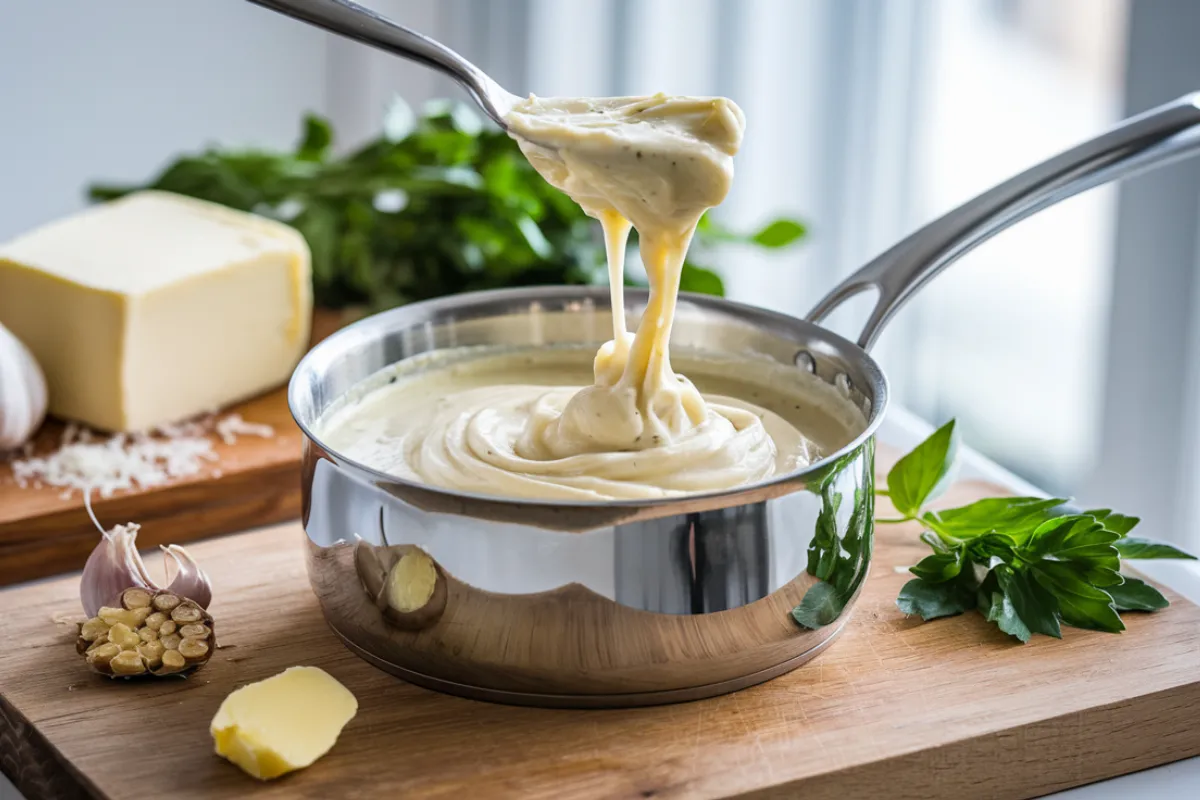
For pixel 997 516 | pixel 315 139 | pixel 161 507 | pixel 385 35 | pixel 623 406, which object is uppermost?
pixel 385 35

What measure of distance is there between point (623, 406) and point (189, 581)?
42cm

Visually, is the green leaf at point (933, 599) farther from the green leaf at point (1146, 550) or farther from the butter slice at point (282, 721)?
the butter slice at point (282, 721)

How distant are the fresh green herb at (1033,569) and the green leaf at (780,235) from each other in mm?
1008

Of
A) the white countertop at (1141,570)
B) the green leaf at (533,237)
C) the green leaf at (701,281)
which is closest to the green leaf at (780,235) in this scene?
the green leaf at (701,281)

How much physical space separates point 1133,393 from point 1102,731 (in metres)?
1.14

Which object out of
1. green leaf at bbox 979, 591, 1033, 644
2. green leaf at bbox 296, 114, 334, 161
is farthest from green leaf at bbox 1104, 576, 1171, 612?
green leaf at bbox 296, 114, 334, 161

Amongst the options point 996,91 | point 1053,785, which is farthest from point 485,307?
point 996,91

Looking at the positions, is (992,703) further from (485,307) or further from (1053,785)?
(485,307)

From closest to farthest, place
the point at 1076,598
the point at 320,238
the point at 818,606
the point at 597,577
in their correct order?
the point at 597,577, the point at 818,606, the point at 1076,598, the point at 320,238

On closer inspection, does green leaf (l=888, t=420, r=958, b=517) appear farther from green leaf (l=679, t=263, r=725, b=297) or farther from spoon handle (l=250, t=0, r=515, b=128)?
green leaf (l=679, t=263, r=725, b=297)

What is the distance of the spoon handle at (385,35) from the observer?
3.66 ft

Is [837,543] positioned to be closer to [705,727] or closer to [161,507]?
[705,727]

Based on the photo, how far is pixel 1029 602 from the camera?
1.20 m

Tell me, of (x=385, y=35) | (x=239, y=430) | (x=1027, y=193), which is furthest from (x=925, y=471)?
(x=239, y=430)
